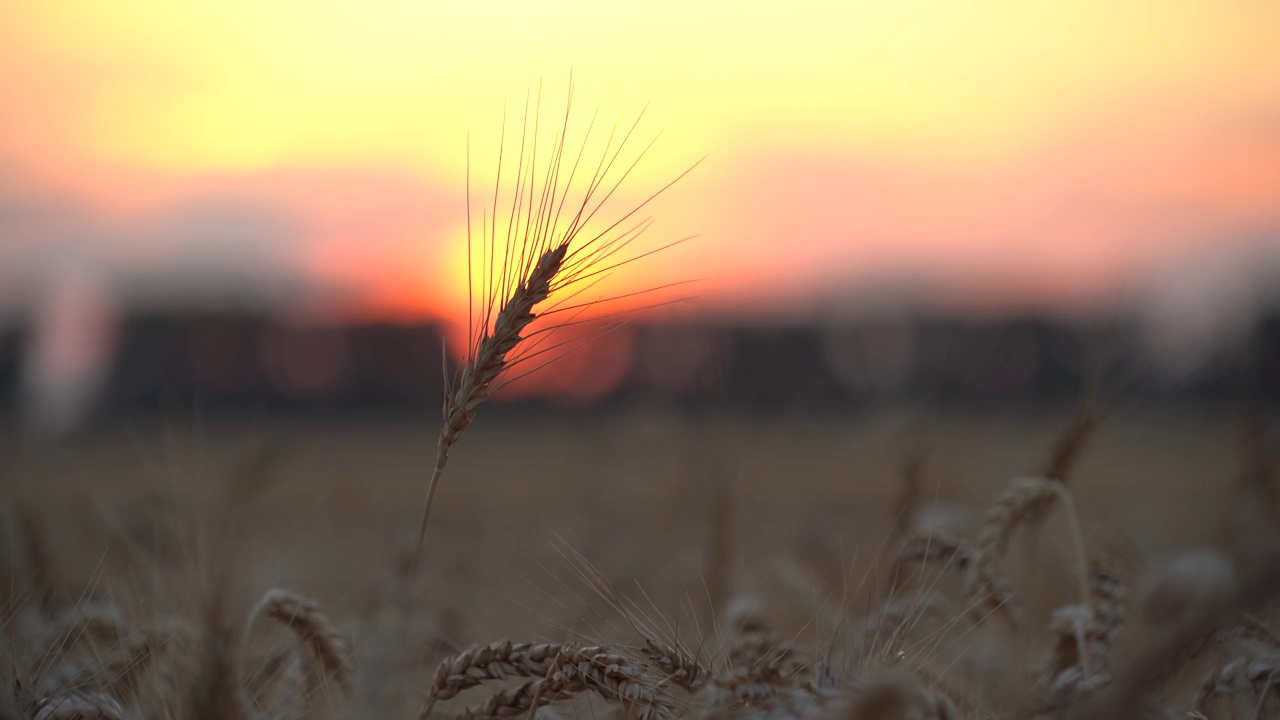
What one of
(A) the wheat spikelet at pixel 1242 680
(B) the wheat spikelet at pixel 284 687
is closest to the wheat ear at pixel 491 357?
(B) the wheat spikelet at pixel 284 687

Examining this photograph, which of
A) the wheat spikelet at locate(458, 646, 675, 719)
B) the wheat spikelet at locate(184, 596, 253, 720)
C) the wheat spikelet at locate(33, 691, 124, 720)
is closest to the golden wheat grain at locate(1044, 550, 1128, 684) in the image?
the wheat spikelet at locate(458, 646, 675, 719)

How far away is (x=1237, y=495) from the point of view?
322 cm

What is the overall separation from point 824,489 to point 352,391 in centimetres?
2128

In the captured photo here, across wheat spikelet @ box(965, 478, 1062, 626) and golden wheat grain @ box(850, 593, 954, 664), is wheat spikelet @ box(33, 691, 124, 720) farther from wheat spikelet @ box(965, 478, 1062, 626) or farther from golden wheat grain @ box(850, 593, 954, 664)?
wheat spikelet @ box(965, 478, 1062, 626)

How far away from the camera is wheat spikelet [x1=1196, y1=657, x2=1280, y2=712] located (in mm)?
1506

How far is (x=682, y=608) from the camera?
2.23 m

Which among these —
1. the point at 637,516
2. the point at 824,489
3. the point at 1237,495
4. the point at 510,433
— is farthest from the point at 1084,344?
the point at 510,433

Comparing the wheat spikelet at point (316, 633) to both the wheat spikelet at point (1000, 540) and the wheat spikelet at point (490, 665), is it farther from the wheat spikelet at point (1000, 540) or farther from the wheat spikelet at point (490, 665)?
the wheat spikelet at point (1000, 540)

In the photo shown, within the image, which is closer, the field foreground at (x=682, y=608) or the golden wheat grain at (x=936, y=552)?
the field foreground at (x=682, y=608)

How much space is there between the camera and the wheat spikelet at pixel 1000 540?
201 centimetres

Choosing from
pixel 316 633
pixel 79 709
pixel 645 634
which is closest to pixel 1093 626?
pixel 645 634

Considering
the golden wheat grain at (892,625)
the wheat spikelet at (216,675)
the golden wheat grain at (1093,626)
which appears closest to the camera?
the wheat spikelet at (216,675)

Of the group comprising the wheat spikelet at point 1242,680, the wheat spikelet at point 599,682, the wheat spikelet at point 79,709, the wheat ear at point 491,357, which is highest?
the wheat ear at point 491,357

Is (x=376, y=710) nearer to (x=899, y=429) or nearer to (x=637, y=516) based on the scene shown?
(x=899, y=429)
